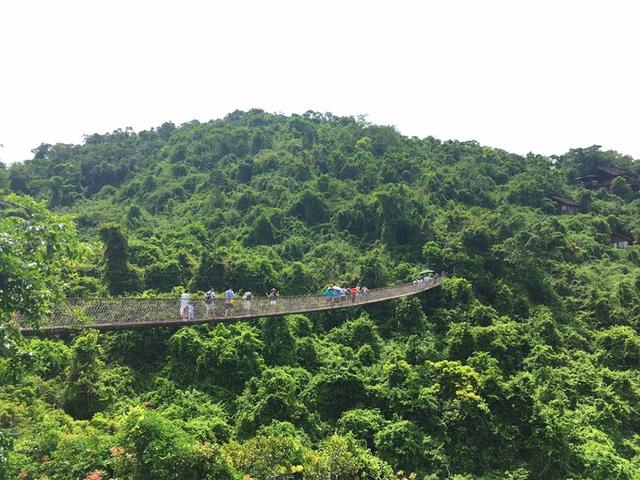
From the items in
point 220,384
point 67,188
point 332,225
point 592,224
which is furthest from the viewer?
point 67,188

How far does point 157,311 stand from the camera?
1311cm

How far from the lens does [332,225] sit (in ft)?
103

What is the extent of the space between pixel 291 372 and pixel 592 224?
26010 millimetres

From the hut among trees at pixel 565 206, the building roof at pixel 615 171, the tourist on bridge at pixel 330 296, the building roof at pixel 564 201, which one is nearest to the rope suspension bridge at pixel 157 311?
the tourist on bridge at pixel 330 296

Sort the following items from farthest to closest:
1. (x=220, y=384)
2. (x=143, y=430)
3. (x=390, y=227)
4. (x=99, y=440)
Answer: (x=390, y=227), (x=220, y=384), (x=99, y=440), (x=143, y=430)

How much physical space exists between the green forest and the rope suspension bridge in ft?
3.47

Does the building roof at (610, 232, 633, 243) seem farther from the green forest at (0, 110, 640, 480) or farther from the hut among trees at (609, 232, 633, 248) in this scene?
the green forest at (0, 110, 640, 480)

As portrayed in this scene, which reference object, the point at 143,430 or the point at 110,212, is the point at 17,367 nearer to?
the point at 143,430

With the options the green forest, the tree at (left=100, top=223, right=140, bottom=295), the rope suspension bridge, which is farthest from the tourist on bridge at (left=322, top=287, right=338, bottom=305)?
the tree at (left=100, top=223, right=140, bottom=295)

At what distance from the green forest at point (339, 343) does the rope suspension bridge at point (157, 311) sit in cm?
106

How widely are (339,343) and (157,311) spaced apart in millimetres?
8101

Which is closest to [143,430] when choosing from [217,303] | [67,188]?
[217,303]

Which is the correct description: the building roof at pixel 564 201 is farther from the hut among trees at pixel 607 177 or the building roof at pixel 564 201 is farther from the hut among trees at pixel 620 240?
the hut among trees at pixel 607 177

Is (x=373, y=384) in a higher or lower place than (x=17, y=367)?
lower
